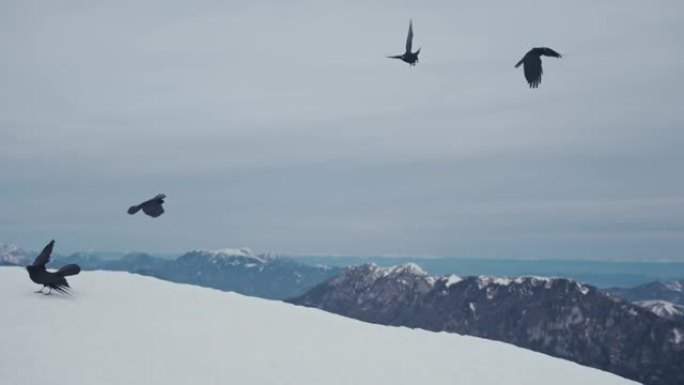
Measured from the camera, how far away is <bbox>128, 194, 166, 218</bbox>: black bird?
23.1 metres

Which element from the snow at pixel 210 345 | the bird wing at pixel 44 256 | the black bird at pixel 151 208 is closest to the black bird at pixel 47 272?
the bird wing at pixel 44 256

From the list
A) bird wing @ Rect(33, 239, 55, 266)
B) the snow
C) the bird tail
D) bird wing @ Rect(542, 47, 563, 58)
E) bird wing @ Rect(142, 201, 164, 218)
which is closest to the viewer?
bird wing @ Rect(542, 47, 563, 58)

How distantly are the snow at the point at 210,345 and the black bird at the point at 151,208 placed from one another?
3653 mm

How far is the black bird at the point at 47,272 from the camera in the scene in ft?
76.1

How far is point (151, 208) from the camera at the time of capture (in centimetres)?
2330

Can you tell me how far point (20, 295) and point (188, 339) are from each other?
621 centimetres

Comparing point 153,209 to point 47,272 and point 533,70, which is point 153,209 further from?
point 533,70

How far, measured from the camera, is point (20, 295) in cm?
2398

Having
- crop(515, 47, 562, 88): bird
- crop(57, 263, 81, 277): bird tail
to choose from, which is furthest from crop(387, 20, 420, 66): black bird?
crop(57, 263, 81, 277): bird tail

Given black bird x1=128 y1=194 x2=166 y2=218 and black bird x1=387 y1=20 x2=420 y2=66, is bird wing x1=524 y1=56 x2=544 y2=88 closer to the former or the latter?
black bird x1=387 y1=20 x2=420 y2=66

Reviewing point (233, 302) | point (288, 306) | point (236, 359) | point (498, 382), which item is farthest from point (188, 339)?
point (498, 382)

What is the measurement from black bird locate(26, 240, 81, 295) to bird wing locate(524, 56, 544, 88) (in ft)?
50.5

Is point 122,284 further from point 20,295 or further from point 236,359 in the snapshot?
point 236,359

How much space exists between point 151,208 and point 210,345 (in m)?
4.90
